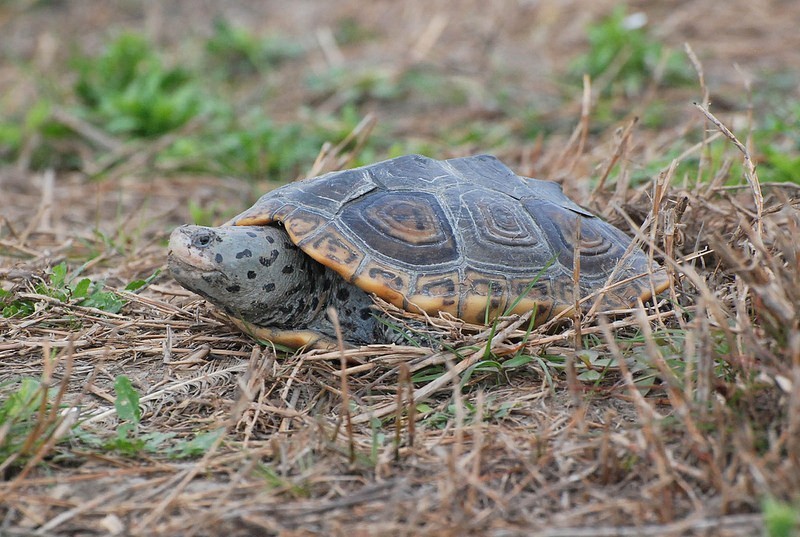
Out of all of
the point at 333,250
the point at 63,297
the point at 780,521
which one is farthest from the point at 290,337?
the point at 780,521

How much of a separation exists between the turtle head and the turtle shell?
13 cm

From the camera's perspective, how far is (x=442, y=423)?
275cm

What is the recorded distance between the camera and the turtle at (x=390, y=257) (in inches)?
124

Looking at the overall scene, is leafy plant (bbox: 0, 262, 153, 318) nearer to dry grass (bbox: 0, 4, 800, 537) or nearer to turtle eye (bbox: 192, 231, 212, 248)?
dry grass (bbox: 0, 4, 800, 537)

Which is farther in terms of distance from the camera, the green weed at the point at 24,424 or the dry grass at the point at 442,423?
the green weed at the point at 24,424

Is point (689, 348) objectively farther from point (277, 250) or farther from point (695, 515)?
point (277, 250)

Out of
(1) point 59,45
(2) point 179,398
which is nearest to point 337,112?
(1) point 59,45

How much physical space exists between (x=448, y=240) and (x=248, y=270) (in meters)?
0.79

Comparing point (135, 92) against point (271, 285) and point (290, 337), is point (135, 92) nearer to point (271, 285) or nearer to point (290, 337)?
point (271, 285)

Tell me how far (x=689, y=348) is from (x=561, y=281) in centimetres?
100

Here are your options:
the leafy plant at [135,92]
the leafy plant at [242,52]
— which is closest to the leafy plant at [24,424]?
the leafy plant at [135,92]

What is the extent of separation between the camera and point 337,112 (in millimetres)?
7656

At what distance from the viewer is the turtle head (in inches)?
123

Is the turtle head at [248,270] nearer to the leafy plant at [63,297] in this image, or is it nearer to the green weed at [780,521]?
the leafy plant at [63,297]
